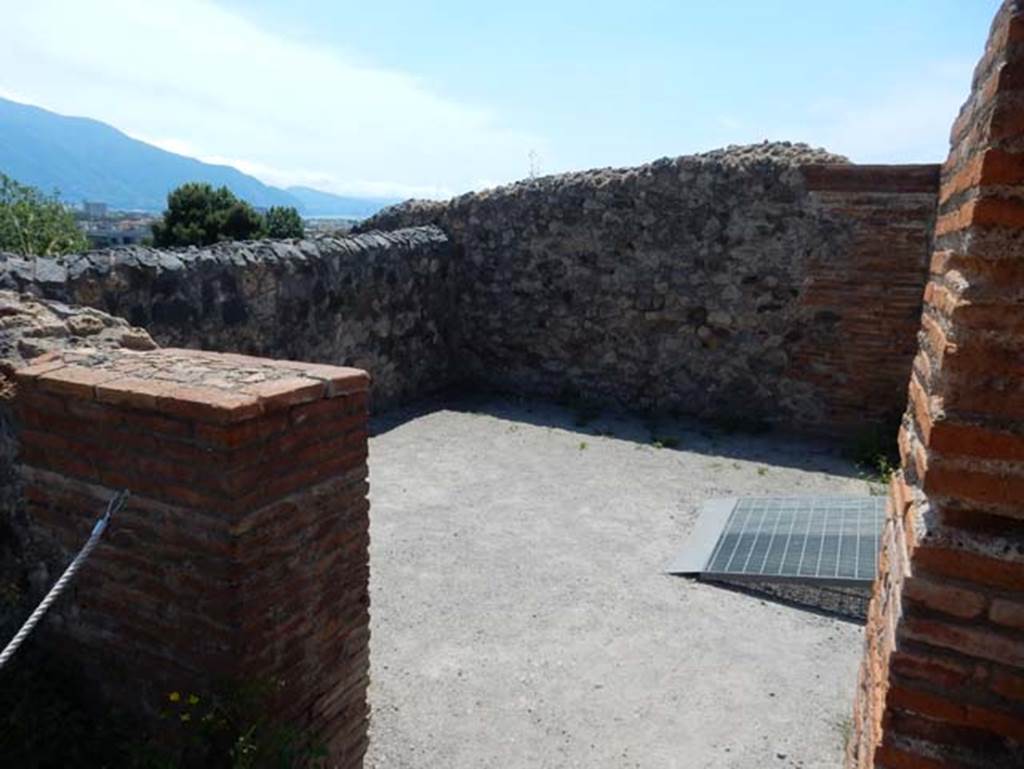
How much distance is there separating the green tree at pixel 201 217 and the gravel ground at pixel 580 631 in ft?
71.7

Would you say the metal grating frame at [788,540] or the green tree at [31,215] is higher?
the green tree at [31,215]

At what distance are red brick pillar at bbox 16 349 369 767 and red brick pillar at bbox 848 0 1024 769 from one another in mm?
1633

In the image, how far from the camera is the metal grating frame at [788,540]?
4238 mm

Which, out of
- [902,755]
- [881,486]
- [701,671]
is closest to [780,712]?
[701,671]

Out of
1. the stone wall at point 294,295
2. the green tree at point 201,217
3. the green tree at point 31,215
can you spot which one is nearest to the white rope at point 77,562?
the stone wall at point 294,295

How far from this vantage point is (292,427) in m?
2.23

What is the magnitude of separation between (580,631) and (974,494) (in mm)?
2674

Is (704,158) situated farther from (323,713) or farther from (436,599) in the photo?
(323,713)

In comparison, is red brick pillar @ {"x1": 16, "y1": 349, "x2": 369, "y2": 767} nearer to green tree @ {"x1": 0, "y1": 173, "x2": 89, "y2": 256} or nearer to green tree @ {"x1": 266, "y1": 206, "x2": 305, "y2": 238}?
green tree @ {"x1": 0, "y1": 173, "x2": 89, "y2": 256}

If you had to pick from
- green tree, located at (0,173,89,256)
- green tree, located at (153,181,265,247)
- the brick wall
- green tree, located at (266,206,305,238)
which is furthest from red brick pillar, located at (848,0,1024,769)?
green tree, located at (266,206,305,238)

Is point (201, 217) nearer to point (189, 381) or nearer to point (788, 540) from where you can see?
point (788, 540)

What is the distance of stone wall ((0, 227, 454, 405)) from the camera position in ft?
16.5

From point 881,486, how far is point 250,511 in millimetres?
5409

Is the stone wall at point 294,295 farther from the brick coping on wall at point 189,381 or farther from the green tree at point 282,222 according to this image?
the green tree at point 282,222
